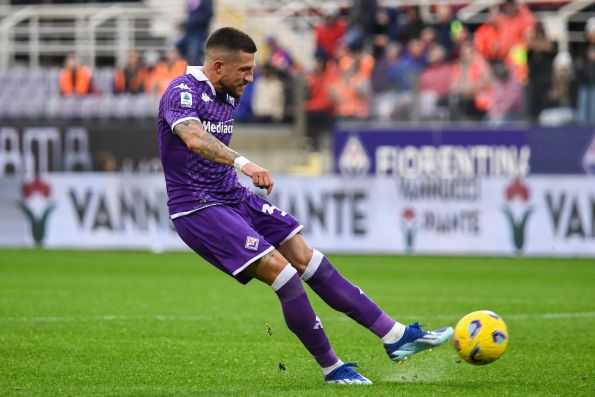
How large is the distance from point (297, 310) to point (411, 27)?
16456 mm

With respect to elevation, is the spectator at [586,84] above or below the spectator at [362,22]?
below

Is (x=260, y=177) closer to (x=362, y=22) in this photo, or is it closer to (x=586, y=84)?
(x=586, y=84)

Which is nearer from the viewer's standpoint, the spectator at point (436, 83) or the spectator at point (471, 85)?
the spectator at point (471, 85)

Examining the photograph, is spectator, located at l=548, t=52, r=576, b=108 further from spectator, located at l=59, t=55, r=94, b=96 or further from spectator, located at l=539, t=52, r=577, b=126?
spectator, located at l=59, t=55, r=94, b=96

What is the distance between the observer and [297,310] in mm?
7164

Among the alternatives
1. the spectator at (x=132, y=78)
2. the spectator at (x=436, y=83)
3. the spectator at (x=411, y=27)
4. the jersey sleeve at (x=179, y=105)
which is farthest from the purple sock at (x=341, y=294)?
the spectator at (x=132, y=78)

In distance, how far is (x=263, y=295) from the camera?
14.2 meters

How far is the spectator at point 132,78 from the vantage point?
81.6 feet

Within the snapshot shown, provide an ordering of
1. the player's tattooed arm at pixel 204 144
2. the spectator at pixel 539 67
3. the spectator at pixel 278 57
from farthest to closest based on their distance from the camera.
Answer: the spectator at pixel 278 57 → the spectator at pixel 539 67 → the player's tattooed arm at pixel 204 144

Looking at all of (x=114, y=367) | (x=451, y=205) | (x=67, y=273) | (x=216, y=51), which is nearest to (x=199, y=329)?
(x=114, y=367)

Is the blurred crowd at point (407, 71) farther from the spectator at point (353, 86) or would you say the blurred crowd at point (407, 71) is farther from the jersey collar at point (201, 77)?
the jersey collar at point (201, 77)

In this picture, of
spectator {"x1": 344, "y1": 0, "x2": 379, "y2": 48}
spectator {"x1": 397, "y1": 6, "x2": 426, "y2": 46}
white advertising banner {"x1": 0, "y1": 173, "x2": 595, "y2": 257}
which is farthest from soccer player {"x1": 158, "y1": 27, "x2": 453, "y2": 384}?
spectator {"x1": 344, "y1": 0, "x2": 379, "y2": 48}

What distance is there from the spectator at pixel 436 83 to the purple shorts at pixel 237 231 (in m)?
13.7

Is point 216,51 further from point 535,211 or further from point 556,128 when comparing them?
point 556,128
